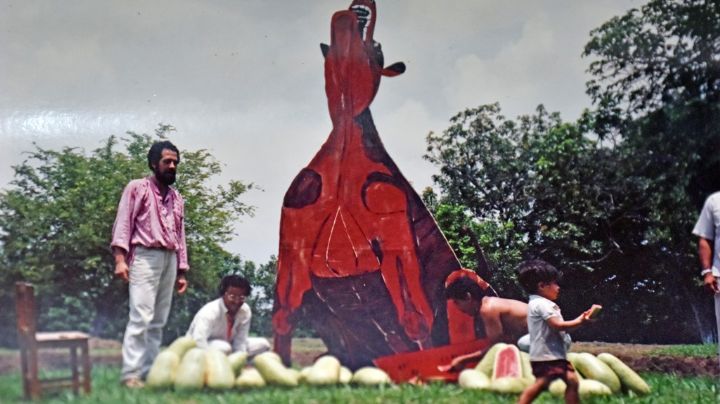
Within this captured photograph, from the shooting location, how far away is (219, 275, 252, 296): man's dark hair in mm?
5141

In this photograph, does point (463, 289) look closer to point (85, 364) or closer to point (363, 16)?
point (363, 16)

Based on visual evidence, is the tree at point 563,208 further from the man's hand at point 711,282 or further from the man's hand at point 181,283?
the man's hand at point 181,283

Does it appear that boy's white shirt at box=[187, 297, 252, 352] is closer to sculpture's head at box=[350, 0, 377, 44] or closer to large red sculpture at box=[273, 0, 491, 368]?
large red sculpture at box=[273, 0, 491, 368]

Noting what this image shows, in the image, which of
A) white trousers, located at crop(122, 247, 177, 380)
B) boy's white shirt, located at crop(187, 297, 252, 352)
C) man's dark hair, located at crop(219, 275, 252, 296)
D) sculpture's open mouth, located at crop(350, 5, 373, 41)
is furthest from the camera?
sculpture's open mouth, located at crop(350, 5, 373, 41)

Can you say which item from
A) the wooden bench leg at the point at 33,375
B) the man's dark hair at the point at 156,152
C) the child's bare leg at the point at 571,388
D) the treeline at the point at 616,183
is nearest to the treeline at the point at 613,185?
the treeline at the point at 616,183

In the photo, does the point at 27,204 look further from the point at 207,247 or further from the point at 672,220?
the point at 672,220

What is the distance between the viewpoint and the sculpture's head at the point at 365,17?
556 centimetres

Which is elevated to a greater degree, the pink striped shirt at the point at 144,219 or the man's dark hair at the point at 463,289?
the pink striped shirt at the point at 144,219

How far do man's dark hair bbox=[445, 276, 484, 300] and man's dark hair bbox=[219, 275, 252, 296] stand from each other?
128cm

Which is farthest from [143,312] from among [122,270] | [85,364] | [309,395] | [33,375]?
[309,395]

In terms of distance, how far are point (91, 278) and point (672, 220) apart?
3891 mm

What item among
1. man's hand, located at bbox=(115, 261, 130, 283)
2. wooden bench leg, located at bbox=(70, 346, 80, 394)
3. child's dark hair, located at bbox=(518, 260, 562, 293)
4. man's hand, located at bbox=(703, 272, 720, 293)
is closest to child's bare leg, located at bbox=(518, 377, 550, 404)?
child's dark hair, located at bbox=(518, 260, 562, 293)

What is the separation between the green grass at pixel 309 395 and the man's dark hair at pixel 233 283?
0.69 metres

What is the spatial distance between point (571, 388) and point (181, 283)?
2.30 meters
